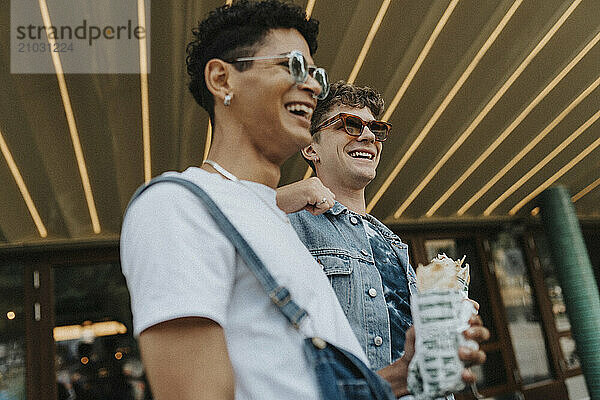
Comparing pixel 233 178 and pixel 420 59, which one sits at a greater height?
pixel 420 59

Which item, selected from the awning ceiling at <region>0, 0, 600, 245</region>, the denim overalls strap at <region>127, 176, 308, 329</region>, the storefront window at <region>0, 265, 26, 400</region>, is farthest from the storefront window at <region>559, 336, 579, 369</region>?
the denim overalls strap at <region>127, 176, 308, 329</region>

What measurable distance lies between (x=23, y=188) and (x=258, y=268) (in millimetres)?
4746

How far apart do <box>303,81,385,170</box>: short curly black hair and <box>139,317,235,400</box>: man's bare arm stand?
48.2 inches

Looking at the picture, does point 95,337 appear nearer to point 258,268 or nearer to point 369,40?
point 369,40

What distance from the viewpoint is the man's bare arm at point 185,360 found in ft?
2.25

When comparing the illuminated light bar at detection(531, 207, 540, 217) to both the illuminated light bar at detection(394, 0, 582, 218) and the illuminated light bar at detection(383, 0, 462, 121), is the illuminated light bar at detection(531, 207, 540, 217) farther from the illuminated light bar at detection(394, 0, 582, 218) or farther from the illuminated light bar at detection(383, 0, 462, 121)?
the illuminated light bar at detection(383, 0, 462, 121)

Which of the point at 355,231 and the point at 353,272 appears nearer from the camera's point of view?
the point at 353,272

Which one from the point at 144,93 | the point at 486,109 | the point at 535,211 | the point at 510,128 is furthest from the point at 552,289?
the point at 144,93

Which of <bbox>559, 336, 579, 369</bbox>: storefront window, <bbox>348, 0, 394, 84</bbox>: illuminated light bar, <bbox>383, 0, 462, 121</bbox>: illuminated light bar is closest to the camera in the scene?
<bbox>348, 0, 394, 84</bbox>: illuminated light bar

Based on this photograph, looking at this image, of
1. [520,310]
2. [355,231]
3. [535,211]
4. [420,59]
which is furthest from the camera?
[520,310]

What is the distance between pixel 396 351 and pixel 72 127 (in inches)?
138

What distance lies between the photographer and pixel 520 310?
8188mm

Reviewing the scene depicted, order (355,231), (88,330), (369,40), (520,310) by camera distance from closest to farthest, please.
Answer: (355,231) < (369,40) < (88,330) < (520,310)

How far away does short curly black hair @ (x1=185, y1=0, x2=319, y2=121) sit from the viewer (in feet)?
3.39
